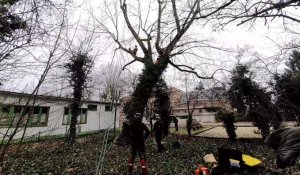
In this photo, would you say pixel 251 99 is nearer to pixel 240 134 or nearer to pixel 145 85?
pixel 240 134

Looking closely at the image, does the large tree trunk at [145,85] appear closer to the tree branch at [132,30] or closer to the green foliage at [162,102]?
the tree branch at [132,30]

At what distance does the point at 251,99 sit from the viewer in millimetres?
15531

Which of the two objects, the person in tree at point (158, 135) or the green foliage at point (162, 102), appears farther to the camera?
the green foliage at point (162, 102)

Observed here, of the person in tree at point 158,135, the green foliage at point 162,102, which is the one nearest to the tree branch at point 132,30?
the person in tree at point 158,135

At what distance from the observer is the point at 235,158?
254 inches

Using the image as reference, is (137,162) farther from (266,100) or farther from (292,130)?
(266,100)

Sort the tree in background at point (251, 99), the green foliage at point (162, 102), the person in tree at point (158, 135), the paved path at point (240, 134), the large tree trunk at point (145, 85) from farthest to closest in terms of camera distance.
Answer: the green foliage at point (162, 102), the paved path at point (240, 134), the large tree trunk at point (145, 85), the tree in background at point (251, 99), the person in tree at point (158, 135)

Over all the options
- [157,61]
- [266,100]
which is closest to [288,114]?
[266,100]

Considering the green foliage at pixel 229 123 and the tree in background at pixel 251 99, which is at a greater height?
the tree in background at pixel 251 99

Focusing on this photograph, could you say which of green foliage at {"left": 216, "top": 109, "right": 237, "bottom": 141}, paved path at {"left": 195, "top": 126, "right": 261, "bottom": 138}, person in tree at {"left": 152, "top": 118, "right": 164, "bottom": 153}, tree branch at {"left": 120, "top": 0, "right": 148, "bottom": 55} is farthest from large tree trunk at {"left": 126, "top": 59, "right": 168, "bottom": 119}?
paved path at {"left": 195, "top": 126, "right": 261, "bottom": 138}

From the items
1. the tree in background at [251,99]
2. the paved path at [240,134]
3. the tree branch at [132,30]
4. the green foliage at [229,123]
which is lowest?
the paved path at [240,134]

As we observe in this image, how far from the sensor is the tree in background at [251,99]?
14.0m

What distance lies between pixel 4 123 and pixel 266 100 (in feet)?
47.9

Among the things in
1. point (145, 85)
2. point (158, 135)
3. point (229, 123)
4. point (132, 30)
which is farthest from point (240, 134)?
point (132, 30)
